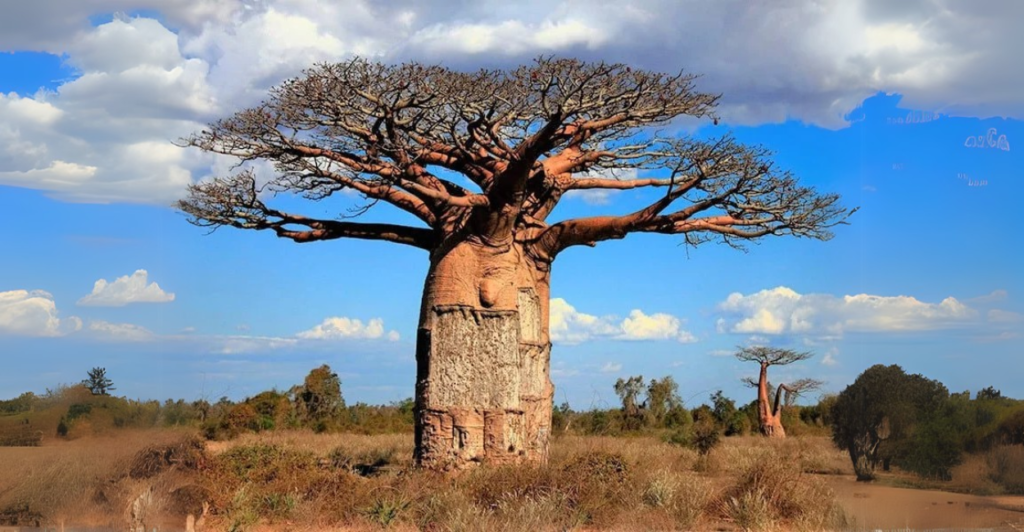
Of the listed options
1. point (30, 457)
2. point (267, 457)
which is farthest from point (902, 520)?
point (30, 457)

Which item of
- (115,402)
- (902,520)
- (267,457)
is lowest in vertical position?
(902,520)

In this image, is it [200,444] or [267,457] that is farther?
[267,457]

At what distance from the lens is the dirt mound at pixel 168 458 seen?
8.92 metres

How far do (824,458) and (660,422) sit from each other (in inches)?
438

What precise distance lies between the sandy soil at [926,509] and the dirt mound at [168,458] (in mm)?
6897

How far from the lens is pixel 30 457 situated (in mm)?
8750

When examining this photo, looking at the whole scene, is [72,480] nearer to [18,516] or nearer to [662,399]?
[18,516]

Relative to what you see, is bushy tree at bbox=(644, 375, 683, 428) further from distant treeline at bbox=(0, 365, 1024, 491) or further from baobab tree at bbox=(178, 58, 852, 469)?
baobab tree at bbox=(178, 58, 852, 469)

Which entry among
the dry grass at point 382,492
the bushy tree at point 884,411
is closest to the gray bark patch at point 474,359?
the dry grass at point 382,492

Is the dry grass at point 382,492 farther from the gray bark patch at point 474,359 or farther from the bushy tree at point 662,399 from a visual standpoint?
the bushy tree at point 662,399

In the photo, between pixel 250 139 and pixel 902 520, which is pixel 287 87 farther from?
pixel 902 520

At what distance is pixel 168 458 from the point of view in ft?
31.2

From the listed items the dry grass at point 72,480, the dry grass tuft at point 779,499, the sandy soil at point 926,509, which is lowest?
the sandy soil at point 926,509

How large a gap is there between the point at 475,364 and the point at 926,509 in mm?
5765
